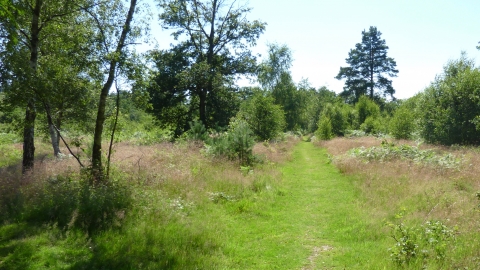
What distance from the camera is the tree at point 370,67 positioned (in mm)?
50781

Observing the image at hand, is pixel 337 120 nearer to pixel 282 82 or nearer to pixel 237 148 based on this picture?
pixel 282 82

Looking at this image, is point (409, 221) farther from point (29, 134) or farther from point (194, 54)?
point (194, 54)

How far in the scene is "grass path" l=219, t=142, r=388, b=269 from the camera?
5.89 metres

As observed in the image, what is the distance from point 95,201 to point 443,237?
7.61m

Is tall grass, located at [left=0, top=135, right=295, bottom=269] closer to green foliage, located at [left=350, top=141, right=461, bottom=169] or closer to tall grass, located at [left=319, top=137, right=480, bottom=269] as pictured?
tall grass, located at [left=319, top=137, right=480, bottom=269]

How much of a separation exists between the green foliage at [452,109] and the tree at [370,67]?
30492mm

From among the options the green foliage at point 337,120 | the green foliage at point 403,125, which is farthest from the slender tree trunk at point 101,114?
the green foliage at point 337,120

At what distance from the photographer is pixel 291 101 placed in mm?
47219

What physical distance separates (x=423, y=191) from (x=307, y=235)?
4339mm

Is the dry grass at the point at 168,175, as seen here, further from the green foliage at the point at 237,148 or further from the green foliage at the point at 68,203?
the green foliage at the point at 237,148

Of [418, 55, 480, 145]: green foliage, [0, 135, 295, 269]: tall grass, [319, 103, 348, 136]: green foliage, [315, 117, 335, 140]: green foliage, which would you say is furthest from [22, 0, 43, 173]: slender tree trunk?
[319, 103, 348, 136]: green foliage

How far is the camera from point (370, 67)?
170ft

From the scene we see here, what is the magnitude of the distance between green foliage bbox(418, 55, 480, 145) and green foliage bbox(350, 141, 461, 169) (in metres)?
7.27

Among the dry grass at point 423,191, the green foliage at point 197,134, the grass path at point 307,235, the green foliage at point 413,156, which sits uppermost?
the green foliage at point 197,134
